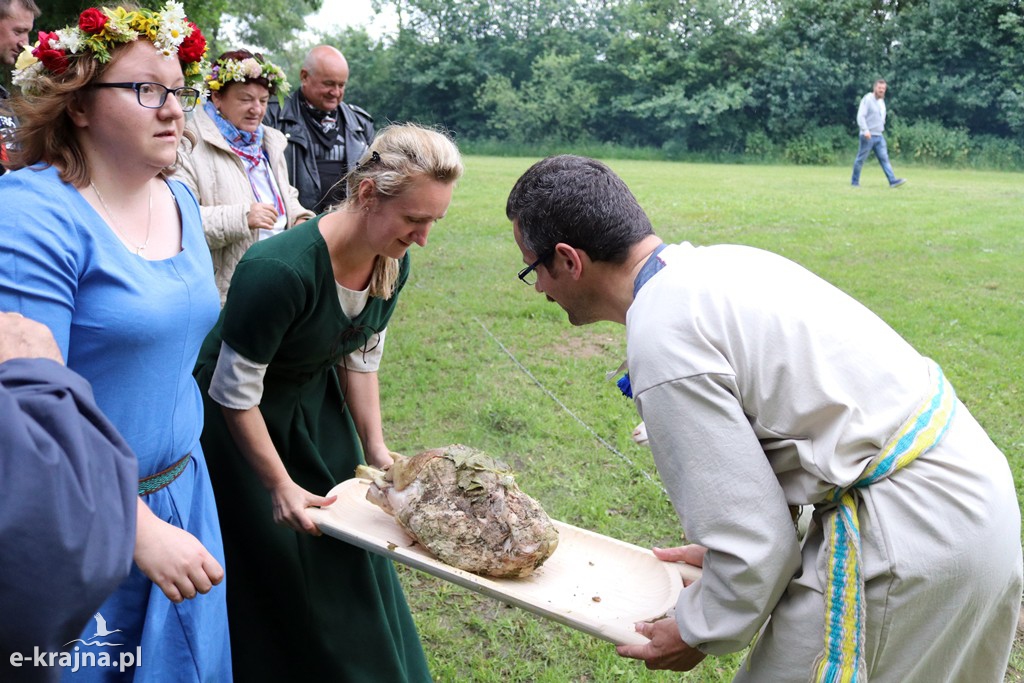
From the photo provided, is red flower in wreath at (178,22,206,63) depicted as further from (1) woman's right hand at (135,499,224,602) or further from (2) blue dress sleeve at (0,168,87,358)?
(1) woman's right hand at (135,499,224,602)

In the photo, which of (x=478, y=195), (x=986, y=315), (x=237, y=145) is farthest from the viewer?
(x=478, y=195)

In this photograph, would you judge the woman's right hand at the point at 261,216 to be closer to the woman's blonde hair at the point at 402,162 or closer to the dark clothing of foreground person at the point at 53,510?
the woman's blonde hair at the point at 402,162

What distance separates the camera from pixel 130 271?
194 centimetres

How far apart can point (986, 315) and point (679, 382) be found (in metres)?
7.00

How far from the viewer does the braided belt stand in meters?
A: 2.14

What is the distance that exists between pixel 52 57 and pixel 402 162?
0.95 m

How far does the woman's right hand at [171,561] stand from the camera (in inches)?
70.6

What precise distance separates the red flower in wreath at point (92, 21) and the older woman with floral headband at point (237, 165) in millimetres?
2222

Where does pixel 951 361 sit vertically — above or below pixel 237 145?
below

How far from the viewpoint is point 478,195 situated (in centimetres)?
1566

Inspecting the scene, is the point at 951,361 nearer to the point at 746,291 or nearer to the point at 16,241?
the point at 746,291

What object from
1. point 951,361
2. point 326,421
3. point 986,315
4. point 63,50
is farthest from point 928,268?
point 63,50

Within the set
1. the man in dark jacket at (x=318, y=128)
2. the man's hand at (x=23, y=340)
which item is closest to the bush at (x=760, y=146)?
the man in dark jacket at (x=318, y=128)

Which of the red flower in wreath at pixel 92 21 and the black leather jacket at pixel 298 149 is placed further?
the black leather jacket at pixel 298 149
